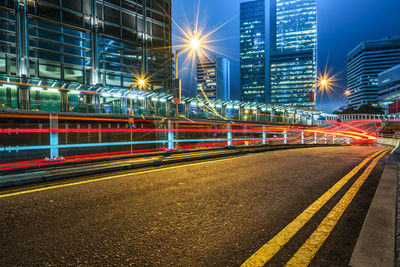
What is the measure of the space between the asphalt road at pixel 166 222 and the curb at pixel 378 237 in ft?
0.34

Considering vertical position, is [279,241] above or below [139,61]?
below

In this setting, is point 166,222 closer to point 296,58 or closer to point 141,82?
point 141,82

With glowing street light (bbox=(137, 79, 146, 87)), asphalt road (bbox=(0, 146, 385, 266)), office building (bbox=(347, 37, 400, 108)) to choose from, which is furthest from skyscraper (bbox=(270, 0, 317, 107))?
asphalt road (bbox=(0, 146, 385, 266))

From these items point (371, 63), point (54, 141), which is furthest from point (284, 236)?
point (371, 63)

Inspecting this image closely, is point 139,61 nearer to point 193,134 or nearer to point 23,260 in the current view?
point 193,134

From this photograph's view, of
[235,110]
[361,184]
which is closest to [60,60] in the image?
[235,110]

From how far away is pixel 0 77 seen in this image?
29438mm

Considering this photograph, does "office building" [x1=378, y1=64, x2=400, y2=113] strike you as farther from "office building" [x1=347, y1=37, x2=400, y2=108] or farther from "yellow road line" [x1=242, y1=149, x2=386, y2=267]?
"yellow road line" [x1=242, y1=149, x2=386, y2=267]

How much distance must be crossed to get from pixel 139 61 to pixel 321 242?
165 feet

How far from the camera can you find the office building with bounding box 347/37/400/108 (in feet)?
513

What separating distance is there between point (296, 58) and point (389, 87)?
74.8 metres

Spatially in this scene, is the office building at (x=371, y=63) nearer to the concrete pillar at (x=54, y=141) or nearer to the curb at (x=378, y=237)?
the curb at (x=378, y=237)

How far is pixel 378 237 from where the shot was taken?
213 cm

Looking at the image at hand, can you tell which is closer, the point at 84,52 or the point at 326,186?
the point at 326,186
